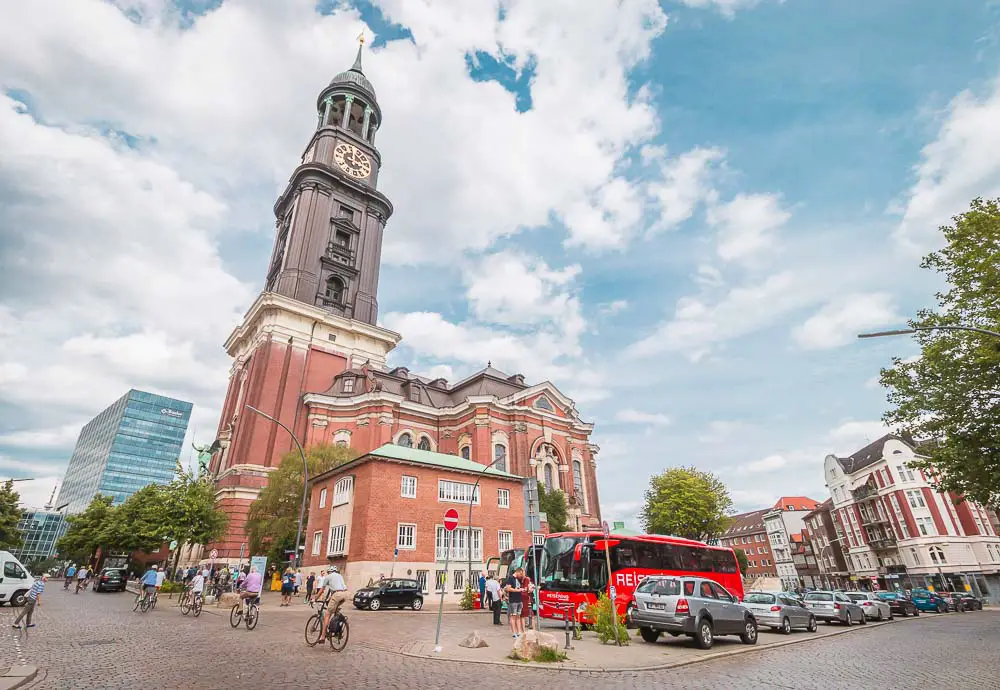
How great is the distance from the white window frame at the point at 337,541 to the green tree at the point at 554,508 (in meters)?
20.1

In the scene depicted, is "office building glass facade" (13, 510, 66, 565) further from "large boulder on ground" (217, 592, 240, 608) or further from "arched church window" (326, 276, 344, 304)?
"large boulder on ground" (217, 592, 240, 608)

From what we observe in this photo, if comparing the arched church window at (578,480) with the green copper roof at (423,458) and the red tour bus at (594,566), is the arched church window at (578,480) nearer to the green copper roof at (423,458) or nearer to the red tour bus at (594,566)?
the green copper roof at (423,458)

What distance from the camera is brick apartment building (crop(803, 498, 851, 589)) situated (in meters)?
70.2

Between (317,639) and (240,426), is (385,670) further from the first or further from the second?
(240,426)

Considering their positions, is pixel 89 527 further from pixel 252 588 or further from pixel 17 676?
pixel 17 676

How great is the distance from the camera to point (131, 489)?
13525cm

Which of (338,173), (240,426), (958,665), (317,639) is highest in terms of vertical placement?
(338,173)

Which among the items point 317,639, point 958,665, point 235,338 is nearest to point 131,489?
point 235,338

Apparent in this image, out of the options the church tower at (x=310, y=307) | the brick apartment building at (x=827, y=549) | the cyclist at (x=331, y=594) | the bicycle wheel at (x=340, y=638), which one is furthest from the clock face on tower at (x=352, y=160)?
the brick apartment building at (x=827, y=549)

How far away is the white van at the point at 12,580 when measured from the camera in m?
18.9

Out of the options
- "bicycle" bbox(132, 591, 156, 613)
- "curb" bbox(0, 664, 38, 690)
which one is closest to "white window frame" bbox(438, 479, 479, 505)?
"bicycle" bbox(132, 591, 156, 613)

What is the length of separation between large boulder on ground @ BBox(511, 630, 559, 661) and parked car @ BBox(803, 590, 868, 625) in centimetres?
1748

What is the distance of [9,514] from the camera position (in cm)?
3984

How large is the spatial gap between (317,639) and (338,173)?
56.1m
